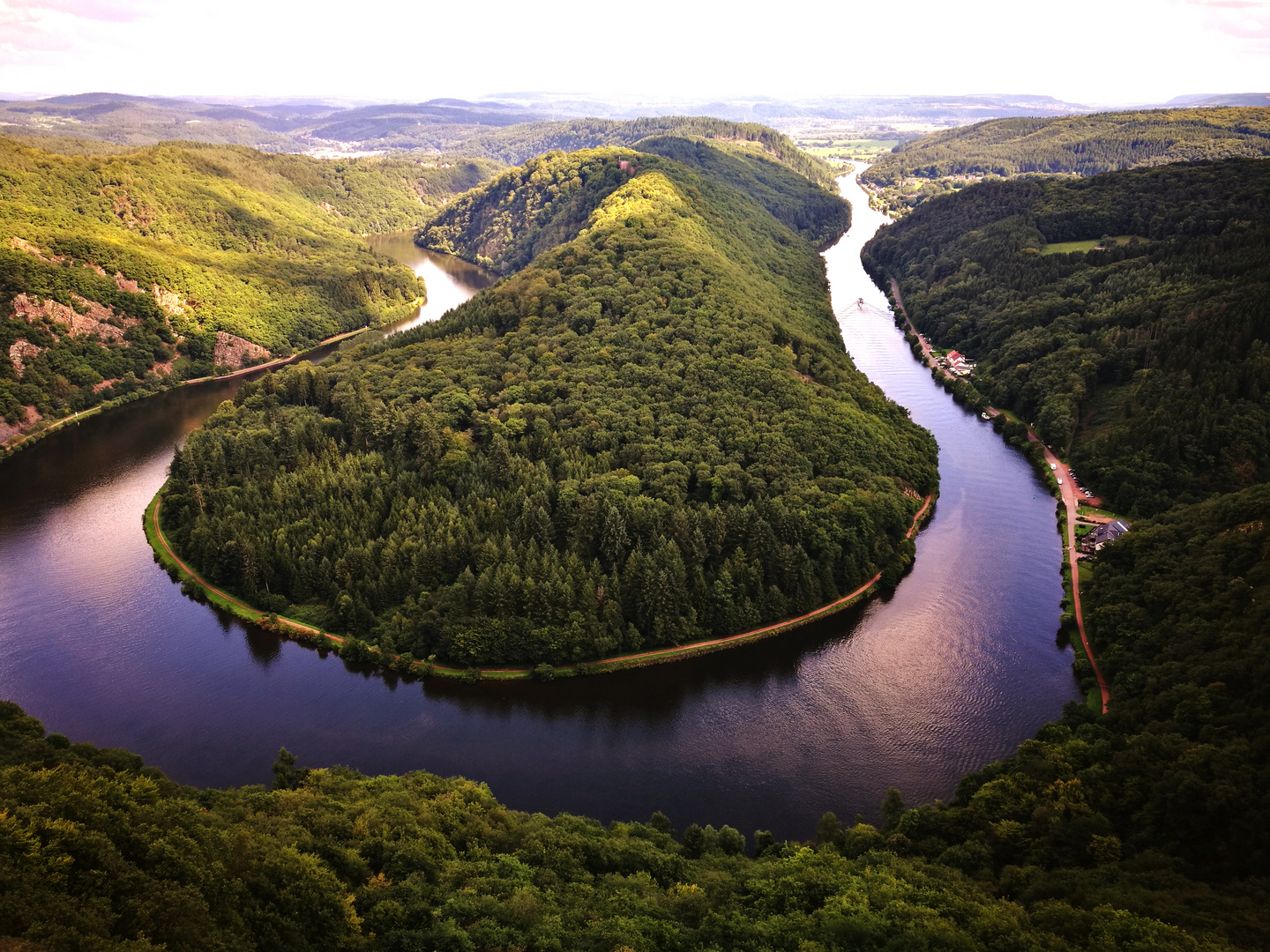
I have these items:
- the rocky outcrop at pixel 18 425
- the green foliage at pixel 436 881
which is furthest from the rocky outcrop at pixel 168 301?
the green foliage at pixel 436 881

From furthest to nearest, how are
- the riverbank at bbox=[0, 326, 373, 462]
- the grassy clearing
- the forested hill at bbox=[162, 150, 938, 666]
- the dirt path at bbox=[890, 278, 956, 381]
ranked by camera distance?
the grassy clearing, the dirt path at bbox=[890, 278, 956, 381], the riverbank at bbox=[0, 326, 373, 462], the forested hill at bbox=[162, 150, 938, 666]

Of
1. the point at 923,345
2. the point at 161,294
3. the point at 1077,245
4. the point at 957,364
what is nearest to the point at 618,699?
the point at 957,364

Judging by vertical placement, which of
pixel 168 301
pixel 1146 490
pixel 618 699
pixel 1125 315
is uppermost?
pixel 1125 315

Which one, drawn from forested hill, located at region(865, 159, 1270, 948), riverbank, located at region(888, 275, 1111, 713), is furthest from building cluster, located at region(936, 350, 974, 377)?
riverbank, located at region(888, 275, 1111, 713)

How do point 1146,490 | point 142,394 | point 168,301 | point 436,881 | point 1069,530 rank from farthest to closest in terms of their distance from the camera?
point 168,301 → point 142,394 → point 1146,490 → point 1069,530 → point 436,881

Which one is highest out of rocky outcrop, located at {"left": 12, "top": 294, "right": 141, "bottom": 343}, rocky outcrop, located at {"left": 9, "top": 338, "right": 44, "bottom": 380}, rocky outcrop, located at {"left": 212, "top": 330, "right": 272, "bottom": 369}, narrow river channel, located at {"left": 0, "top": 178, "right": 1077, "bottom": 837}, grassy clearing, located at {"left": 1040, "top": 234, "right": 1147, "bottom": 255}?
grassy clearing, located at {"left": 1040, "top": 234, "right": 1147, "bottom": 255}

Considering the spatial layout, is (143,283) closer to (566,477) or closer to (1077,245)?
(566,477)

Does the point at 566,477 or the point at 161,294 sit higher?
the point at 161,294

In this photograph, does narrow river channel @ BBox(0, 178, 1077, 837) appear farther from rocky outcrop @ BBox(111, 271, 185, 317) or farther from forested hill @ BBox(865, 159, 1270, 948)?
rocky outcrop @ BBox(111, 271, 185, 317)
